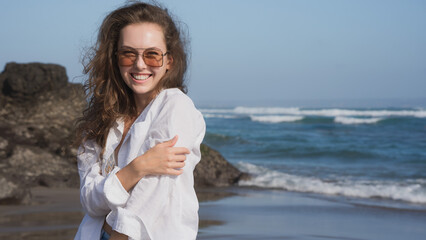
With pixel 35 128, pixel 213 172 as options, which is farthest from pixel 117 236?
pixel 35 128

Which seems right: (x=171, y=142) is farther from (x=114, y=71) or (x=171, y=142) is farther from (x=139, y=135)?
(x=114, y=71)

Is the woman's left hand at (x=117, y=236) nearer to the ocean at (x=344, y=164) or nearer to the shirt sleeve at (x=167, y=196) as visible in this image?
the shirt sleeve at (x=167, y=196)

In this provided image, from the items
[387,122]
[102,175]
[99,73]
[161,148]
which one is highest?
[99,73]

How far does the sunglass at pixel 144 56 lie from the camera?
2.45m

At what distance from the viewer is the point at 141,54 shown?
2445 millimetres

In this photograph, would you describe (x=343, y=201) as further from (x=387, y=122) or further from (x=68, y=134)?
(x=387, y=122)

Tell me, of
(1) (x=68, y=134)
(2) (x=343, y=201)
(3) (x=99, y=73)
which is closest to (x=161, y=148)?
(3) (x=99, y=73)

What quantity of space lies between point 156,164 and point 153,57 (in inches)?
21.0

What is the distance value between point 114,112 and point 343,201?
6.33 meters

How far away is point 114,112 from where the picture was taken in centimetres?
258

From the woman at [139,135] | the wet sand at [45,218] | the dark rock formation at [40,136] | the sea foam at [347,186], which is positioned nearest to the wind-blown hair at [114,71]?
the woman at [139,135]

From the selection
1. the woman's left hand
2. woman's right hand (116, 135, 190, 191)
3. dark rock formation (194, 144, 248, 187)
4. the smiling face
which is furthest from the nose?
dark rock formation (194, 144, 248, 187)

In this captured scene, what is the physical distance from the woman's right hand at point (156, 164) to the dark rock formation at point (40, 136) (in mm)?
4826

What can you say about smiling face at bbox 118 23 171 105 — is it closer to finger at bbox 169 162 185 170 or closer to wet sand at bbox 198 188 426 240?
finger at bbox 169 162 185 170
